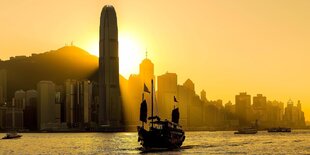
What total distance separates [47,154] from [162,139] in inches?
1388

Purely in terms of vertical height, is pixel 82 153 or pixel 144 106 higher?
pixel 144 106

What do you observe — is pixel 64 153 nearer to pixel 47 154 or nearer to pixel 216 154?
pixel 47 154

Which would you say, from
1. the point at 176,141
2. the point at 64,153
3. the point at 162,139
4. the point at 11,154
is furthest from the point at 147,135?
the point at 11,154

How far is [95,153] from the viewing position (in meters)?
A: 168

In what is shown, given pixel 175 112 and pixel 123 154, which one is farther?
pixel 175 112

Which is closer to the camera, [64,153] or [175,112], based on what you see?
[64,153]

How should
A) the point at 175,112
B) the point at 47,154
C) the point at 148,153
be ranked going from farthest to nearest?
the point at 175,112
the point at 47,154
the point at 148,153

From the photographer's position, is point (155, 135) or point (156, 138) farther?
point (156, 138)

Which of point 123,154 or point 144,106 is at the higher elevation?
point 144,106

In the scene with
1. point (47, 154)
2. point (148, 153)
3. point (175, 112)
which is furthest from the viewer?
point (175, 112)

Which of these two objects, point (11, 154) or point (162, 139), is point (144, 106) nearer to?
point (162, 139)

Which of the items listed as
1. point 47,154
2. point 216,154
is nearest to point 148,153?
point 216,154

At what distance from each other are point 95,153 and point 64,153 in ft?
31.3

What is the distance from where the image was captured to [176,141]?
17262 cm
